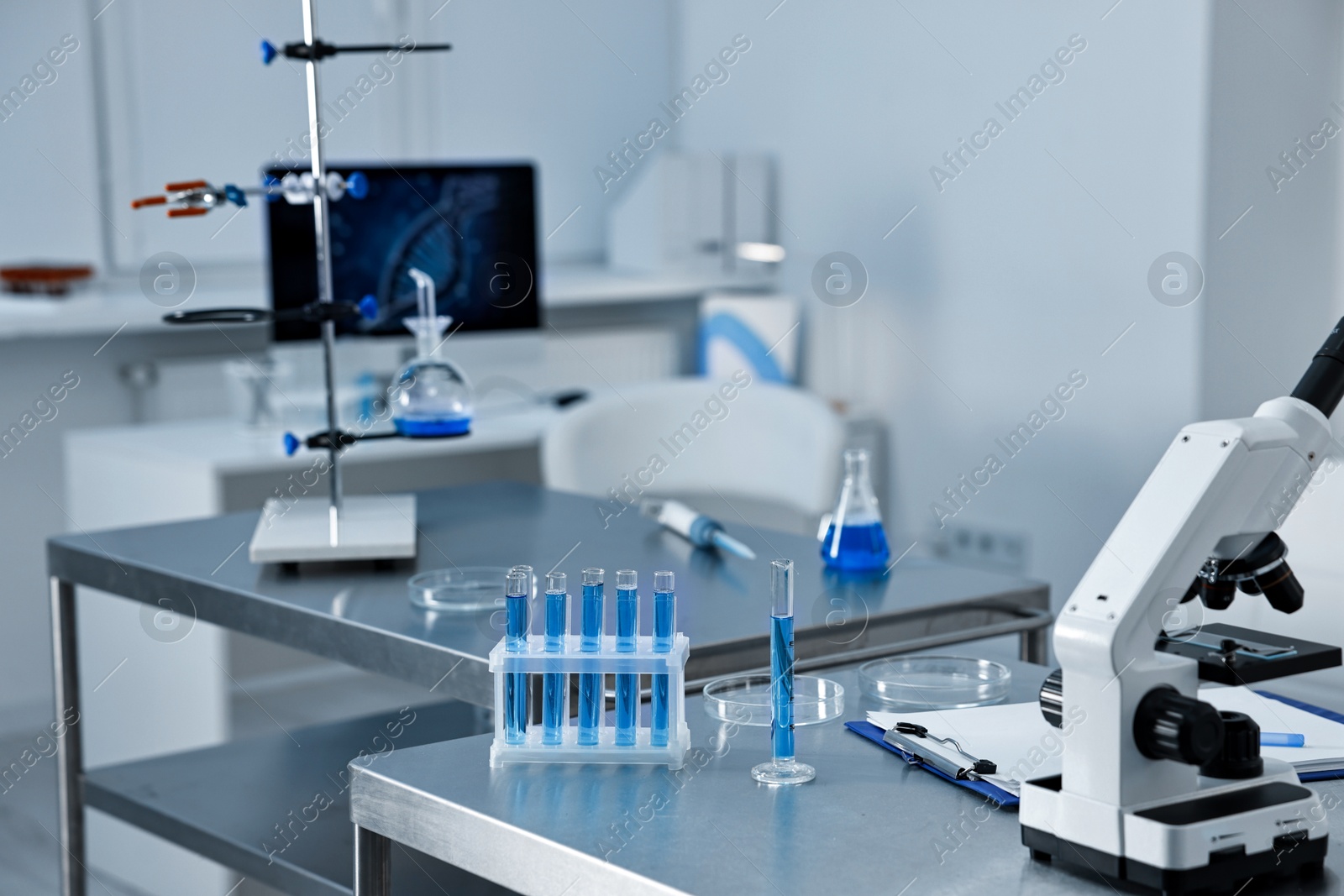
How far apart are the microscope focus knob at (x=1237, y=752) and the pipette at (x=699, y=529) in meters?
0.86

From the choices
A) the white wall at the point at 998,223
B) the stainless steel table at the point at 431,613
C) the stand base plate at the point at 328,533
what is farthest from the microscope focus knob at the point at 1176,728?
the white wall at the point at 998,223

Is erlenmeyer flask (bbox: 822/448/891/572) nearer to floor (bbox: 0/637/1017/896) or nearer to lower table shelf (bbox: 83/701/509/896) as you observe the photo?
floor (bbox: 0/637/1017/896)

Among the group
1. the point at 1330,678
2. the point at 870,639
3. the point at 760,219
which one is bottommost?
the point at 1330,678

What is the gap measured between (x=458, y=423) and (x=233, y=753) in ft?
1.80

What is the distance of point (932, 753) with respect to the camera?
111 cm

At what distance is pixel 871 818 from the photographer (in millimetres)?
1003

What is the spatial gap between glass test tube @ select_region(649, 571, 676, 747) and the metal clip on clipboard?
0.17m

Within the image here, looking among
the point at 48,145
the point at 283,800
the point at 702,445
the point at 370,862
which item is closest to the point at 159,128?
the point at 48,145

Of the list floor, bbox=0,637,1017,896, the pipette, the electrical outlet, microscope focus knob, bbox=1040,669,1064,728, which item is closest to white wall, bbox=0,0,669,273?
floor, bbox=0,637,1017,896

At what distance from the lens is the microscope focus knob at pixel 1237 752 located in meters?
0.93

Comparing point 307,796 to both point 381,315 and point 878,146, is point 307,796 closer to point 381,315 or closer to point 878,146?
point 381,315

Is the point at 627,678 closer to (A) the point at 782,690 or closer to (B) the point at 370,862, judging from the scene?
(A) the point at 782,690

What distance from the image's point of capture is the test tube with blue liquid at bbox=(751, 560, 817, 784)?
1.08 meters

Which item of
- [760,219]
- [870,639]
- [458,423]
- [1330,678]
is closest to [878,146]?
[760,219]
